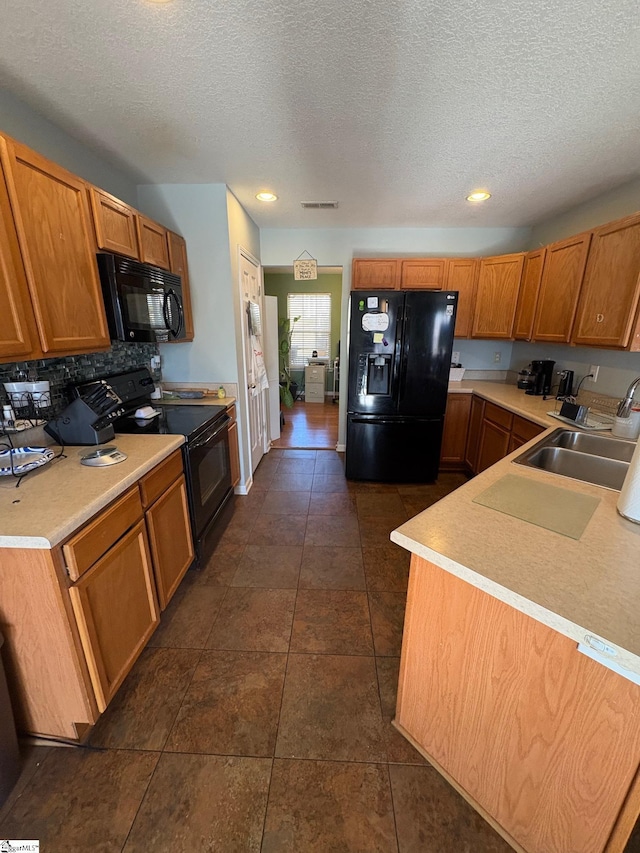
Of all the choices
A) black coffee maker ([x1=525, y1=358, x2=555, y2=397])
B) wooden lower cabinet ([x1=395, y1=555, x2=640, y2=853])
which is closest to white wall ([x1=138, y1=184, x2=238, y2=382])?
wooden lower cabinet ([x1=395, y1=555, x2=640, y2=853])

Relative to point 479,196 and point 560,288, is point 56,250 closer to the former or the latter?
point 479,196

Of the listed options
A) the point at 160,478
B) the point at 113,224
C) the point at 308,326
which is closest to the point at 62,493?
the point at 160,478

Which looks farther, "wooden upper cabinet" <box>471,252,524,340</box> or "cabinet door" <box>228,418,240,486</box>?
"wooden upper cabinet" <box>471,252,524,340</box>

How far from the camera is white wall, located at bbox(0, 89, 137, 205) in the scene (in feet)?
5.11

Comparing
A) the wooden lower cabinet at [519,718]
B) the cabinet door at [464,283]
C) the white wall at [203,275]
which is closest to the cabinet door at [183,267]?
the white wall at [203,275]

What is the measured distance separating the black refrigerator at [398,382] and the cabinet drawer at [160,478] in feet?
5.64

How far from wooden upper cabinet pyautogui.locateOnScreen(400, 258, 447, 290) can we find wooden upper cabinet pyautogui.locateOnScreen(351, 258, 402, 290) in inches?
2.8

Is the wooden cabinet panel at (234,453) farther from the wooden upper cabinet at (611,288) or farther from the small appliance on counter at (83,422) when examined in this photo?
the wooden upper cabinet at (611,288)

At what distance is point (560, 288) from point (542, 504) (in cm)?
227

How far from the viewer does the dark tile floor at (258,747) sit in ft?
3.38

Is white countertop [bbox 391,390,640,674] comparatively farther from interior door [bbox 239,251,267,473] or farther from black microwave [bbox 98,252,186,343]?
interior door [bbox 239,251,267,473]

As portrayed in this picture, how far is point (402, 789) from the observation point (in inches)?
44.3

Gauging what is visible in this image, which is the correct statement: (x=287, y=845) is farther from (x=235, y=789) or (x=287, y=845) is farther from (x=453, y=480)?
(x=453, y=480)

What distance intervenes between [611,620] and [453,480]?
9.02 ft
